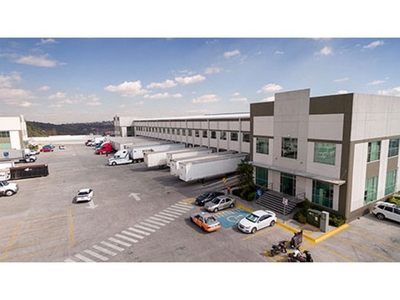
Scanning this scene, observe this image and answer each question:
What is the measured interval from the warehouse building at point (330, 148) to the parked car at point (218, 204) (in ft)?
18.5

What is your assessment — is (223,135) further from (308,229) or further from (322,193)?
(308,229)

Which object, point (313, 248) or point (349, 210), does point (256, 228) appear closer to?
point (313, 248)

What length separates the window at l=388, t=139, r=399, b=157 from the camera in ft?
74.3

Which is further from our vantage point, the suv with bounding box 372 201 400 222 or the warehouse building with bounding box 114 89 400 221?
the suv with bounding box 372 201 400 222

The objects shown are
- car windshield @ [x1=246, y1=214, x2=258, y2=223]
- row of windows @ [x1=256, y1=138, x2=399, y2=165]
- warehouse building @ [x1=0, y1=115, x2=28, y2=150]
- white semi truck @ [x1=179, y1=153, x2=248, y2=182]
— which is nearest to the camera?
car windshield @ [x1=246, y1=214, x2=258, y2=223]

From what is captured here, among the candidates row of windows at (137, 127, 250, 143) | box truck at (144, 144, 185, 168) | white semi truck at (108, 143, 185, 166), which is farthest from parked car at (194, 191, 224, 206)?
white semi truck at (108, 143, 185, 166)

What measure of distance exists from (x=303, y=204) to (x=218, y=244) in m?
10.2

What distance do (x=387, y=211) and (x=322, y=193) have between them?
5503 millimetres

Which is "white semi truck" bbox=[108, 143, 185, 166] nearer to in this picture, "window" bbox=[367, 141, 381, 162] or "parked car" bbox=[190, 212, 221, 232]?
"parked car" bbox=[190, 212, 221, 232]

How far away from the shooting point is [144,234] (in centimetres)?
1827

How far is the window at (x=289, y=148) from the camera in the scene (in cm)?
2308

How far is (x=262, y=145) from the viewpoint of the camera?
26.9m

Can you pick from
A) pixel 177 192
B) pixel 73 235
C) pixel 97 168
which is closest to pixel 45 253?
pixel 73 235

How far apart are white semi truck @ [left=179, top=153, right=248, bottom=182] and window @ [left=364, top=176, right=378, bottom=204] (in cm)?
1499
